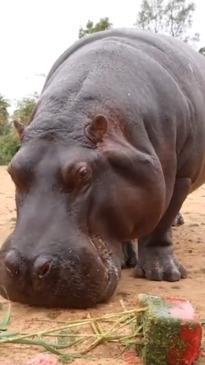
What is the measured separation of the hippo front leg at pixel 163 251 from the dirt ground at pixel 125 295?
0.07 m

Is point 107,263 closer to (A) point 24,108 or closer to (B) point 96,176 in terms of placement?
(B) point 96,176

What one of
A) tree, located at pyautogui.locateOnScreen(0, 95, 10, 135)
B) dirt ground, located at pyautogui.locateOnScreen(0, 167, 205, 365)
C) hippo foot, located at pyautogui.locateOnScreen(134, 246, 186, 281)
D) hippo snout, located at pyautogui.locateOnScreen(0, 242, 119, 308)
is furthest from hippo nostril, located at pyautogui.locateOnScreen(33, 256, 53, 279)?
tree, located at pyautogui.locateOnScreen(0, 95, 10, 135)

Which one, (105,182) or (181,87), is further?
(181,87)

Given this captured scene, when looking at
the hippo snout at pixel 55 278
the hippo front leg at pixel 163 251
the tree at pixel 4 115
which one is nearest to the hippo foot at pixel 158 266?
the hippo front leg at pixel 163 251

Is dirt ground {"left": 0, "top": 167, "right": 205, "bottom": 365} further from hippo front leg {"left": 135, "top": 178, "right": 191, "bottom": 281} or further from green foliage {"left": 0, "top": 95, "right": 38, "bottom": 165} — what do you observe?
green foliage {"left": 0, "top": 95, "right": 38, "bottom": 165}

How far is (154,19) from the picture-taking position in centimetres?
2706

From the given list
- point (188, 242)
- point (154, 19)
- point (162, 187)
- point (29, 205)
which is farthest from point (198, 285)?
point (154, 19)

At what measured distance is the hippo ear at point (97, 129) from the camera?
10.0 feet

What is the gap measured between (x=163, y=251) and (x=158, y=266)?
124 mm

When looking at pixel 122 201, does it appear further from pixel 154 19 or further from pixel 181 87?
pixel 154 19

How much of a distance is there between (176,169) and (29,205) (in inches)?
44.6

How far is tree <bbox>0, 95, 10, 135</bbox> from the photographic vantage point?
16156mm

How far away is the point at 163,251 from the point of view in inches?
150

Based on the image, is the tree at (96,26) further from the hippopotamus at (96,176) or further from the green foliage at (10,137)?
the hippopotamus at (96,176)
